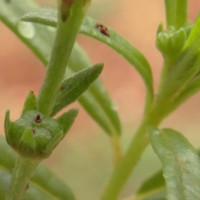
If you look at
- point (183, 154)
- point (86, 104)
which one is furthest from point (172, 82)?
point (86, 104)

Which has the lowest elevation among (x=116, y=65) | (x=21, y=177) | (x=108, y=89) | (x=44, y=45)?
(x=21, y=177)

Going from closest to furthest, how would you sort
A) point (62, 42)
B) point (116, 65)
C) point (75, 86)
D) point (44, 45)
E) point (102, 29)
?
point (62, 42), point (75, 86), point (102, 29), point (44, 45), point (116, 65)

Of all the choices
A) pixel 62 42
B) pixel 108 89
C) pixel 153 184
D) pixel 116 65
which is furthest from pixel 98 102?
pixel 116 65

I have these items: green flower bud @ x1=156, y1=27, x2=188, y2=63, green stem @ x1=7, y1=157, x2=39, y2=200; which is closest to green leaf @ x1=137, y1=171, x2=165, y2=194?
green flower bud @ x1=156, y1=27, x2=188, y2=63

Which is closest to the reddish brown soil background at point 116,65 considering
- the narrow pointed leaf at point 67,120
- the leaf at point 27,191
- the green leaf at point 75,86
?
the leaf at point 27,191

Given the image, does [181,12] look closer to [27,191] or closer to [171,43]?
[171,43]

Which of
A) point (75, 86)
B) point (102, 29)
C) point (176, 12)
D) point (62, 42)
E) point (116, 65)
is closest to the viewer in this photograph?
point (62, 42)

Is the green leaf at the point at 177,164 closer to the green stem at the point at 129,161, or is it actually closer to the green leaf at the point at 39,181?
the green stem at the point at 129,161
